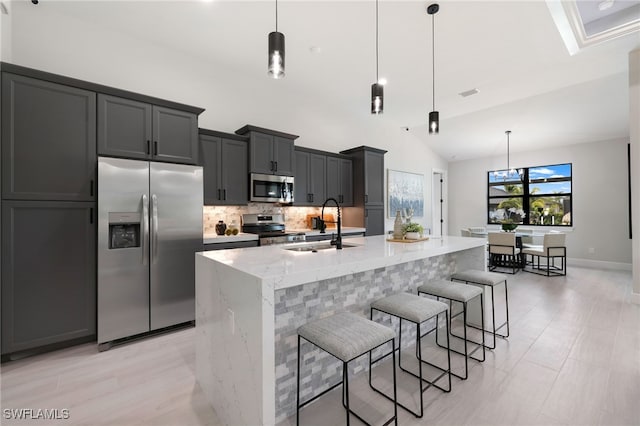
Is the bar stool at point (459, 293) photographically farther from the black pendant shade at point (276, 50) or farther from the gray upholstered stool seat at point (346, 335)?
the black pendant shade at point (276, 50)

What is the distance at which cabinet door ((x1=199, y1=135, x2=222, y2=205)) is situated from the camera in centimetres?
359

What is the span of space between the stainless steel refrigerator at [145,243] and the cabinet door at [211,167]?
50 cm

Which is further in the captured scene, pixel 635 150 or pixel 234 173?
pixel 234 173

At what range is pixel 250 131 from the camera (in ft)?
12.9

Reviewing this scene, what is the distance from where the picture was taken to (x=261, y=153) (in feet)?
13.3

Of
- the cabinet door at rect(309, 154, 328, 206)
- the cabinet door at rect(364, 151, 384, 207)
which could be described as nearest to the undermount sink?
the cabinet door at rect(309, 154, 328, 206)

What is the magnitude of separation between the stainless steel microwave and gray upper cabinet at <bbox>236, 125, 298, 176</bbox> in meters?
0.09

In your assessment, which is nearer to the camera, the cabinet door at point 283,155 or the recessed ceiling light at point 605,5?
the recessed ceiling light at point 605,5

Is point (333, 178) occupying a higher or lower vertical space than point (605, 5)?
lower

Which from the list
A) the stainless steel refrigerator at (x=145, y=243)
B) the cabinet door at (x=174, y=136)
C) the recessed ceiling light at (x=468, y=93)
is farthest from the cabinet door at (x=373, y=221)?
the cabinet door at (x=174, y=136)

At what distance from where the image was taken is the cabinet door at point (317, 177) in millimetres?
4855

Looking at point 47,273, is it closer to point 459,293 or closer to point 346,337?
point 346,337

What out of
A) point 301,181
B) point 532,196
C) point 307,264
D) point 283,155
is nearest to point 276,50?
point 307,264

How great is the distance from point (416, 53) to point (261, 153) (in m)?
2.49
